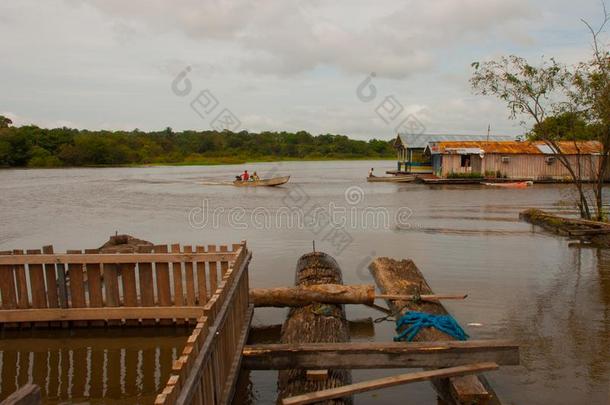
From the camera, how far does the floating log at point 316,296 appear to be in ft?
26.7

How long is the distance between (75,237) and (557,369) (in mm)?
16494

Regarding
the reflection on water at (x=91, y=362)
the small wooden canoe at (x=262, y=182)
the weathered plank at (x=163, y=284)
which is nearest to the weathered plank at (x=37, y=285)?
the reflection on water at (x=91, y=362)

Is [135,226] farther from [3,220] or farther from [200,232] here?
[3,220]

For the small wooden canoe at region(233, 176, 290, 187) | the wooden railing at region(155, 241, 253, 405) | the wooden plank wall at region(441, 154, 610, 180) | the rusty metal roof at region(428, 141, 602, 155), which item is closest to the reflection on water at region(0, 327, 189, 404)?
the wooden railing at region(155, 241, 253, 405)

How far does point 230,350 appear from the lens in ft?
18.6

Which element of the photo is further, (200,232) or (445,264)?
(200,232)

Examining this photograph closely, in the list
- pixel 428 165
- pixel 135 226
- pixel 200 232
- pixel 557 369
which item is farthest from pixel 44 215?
pixel 428 165

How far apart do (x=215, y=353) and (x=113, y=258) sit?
383 cm

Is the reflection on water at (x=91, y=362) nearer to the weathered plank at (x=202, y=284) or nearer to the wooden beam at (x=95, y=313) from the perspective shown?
the wooden beam at (x=95, y=313)

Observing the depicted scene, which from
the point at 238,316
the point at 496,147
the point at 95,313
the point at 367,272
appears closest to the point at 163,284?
the point at 95,313

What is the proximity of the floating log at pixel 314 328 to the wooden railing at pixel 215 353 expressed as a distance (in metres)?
0.64

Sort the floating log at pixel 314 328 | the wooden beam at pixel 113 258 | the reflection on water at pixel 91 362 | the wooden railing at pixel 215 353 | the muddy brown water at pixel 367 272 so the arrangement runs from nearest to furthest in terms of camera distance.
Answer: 1. the wooden railing at pixel 215 353
2. the floating log at pixel 314 328
3. the reflection on water at pixel 91 362
4. the muddy brown water at pixel 367 272
5. the wooden beam at pixel 113 258

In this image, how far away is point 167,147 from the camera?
356 ft

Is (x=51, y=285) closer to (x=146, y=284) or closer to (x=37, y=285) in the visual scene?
(x=37, y=285)
